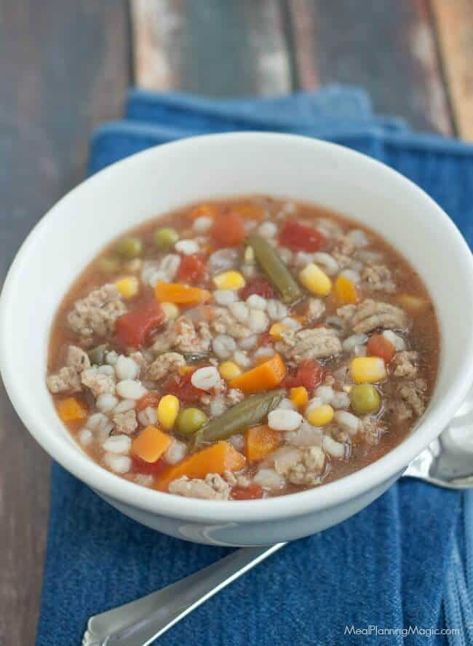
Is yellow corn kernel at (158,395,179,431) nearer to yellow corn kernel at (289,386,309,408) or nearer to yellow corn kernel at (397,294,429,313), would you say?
yellow corn kernel at (289,386,309,408)

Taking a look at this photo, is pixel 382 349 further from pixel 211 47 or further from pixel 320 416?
pixel 211 47

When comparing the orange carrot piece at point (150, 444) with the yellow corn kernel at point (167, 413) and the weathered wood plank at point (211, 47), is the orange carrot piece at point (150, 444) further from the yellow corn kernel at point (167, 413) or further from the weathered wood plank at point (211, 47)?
the weathered wood plank at point (211, 47)

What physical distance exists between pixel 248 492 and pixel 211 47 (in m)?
2.60

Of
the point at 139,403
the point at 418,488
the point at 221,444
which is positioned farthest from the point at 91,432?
the point at 418,488

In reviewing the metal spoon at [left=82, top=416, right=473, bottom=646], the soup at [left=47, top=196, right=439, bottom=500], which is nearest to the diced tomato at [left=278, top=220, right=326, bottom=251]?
the soup at [left=47, top=196, right=439, bottom=500]

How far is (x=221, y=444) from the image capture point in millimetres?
2594

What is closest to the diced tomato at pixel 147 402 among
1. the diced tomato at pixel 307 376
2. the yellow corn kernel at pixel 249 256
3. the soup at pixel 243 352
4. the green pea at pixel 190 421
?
the soup at pixel 243 352

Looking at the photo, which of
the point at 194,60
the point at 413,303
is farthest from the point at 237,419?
the point at 194,60

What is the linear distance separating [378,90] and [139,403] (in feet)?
7.24

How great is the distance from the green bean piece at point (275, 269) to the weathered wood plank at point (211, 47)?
1412 mm

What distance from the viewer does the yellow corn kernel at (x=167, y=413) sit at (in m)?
2.69

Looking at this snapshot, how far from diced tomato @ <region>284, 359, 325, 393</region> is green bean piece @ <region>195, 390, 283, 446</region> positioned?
94 millimetres

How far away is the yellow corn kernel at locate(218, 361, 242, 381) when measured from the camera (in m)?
2.78

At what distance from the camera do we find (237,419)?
8.71ft
